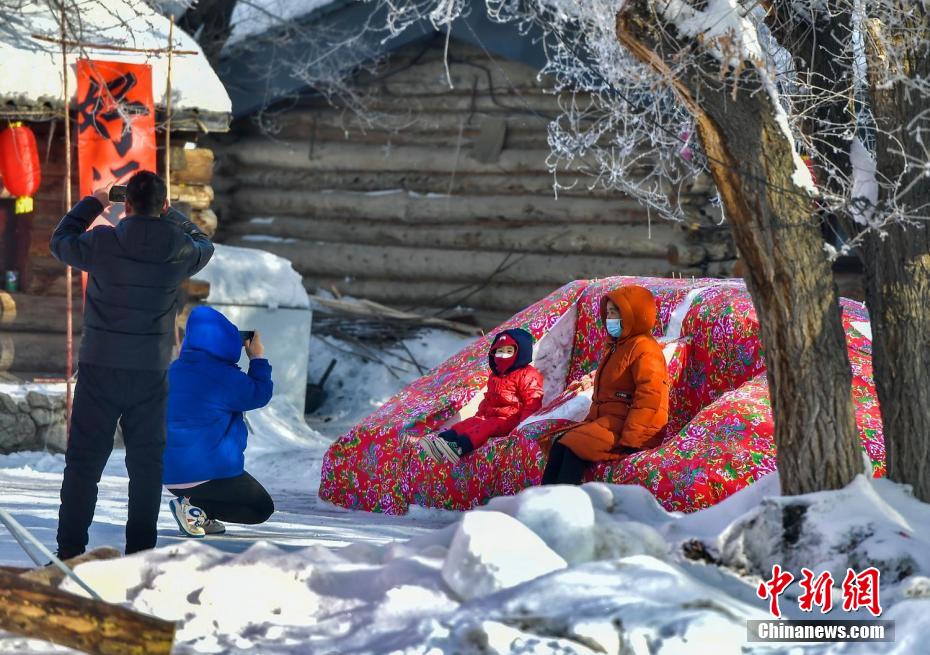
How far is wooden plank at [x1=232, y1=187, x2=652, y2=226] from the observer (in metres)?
14.0

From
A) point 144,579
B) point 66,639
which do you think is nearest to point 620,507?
point 144,579

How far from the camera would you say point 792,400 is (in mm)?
5305

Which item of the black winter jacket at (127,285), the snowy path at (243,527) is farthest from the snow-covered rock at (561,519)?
the black winter jacket at (127,285)

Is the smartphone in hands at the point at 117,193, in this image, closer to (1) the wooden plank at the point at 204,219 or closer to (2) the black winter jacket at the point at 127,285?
(2) the black winter jacket at the point at 127,285

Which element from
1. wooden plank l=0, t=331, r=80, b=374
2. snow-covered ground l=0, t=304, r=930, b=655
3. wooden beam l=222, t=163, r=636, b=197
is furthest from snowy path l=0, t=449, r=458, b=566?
wooden beam l=222, t=163, r=636, b=197

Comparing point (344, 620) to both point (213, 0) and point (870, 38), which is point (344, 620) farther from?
point (213, 0)

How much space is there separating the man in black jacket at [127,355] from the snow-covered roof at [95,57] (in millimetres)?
4737

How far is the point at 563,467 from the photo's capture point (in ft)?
23.9

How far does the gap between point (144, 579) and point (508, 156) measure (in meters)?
9.84

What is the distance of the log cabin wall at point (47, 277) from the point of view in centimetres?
1110

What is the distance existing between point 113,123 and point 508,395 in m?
4.08

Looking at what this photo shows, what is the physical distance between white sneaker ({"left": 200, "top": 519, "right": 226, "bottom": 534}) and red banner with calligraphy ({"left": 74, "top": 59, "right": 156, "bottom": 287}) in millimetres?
4195
